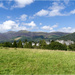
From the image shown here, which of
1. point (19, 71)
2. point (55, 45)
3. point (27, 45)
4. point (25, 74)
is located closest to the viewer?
point (25, 74)

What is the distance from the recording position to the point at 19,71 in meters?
6.82

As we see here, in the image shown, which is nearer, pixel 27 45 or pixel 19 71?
pixel 19 71

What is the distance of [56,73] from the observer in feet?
21.9

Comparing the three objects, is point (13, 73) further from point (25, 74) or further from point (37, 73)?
point (37, 73)

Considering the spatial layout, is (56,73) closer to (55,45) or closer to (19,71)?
(19,71)

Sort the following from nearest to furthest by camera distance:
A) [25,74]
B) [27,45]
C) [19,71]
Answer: [25,74] → [19,71] → [27,45]

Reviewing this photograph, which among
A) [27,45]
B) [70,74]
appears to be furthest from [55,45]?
[70,74]

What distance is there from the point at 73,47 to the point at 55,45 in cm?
3975

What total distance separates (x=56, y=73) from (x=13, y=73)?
9.80 ft

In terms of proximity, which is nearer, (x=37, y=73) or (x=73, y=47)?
(x=37, y=73)

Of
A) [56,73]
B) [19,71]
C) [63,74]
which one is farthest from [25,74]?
[63,74]

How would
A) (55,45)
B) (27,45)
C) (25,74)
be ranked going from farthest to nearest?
1. (27,45)
2. (55,45)
3. (25,74)

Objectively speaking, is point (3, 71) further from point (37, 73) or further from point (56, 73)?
point (56, 73)

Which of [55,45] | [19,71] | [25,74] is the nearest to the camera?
[25,74]
